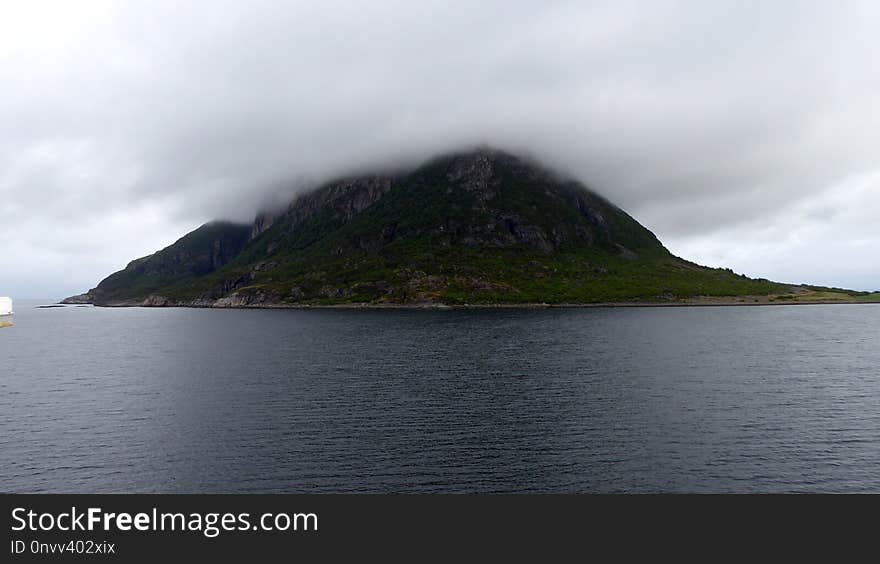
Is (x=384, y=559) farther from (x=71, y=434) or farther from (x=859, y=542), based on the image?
(x=71, y=434)

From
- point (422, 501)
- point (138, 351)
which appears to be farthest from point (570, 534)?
point (138, 351)

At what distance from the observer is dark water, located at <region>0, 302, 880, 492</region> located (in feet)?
140

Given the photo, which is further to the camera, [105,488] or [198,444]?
[198,444]

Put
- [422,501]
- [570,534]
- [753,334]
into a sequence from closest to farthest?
[570,534] → [422,501] → [753,334]

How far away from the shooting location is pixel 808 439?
50906 millimetres

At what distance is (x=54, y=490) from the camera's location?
40875 millimetres

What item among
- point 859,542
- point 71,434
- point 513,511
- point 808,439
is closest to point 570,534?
point 513,511

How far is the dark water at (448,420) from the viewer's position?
42781 mm

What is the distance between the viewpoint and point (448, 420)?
60188 mm

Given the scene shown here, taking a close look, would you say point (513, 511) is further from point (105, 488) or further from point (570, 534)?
point (105, 488)

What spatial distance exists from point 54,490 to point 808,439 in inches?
3101

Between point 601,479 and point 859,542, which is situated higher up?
point 859,542

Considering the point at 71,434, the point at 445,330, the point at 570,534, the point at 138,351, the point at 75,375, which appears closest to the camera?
the point at 570,534

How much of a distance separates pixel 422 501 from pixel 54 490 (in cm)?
3440
